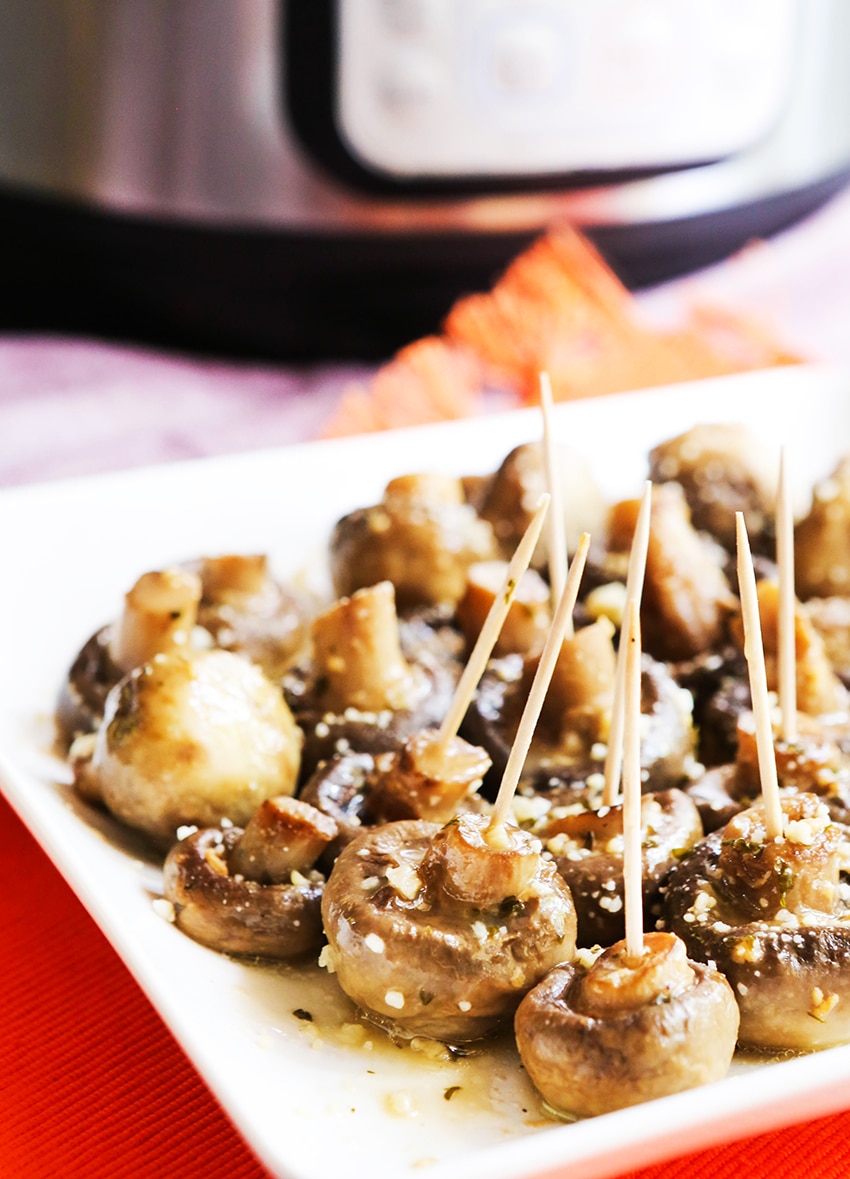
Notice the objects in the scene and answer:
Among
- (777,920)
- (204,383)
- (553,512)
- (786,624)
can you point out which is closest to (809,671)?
(786,624)

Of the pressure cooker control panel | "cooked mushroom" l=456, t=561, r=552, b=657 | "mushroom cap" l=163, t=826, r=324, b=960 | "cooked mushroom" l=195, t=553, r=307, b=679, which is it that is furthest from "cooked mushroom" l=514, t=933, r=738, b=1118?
the pressure cooker control panel

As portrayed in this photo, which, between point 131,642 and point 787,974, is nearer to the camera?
point 787,974

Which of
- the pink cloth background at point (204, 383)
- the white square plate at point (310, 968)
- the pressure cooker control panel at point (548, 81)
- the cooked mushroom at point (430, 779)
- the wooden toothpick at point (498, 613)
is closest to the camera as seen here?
the white square plate at point (310, 968)

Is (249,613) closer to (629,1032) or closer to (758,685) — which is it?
(758,685)

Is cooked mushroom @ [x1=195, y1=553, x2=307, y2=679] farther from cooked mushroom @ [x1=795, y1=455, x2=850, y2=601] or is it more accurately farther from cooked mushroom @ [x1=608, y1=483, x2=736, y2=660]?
cooked mushroom @ [x1=795, y1=455, x2=850, y2=601]

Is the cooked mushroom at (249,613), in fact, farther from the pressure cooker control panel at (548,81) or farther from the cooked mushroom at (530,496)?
the pressure cooker control panel at (548,81)

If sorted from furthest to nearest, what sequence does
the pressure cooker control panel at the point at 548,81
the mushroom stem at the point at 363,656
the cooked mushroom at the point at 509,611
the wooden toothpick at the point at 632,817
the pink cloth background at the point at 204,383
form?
the pink cloth background at the point at 204,383, the pressure cooker control panel at the point at 548,81, the cooked mushroom at the point at 509,611, the mushroom stem at the point at 363,656, the wooden toothpick at the point at 632,817

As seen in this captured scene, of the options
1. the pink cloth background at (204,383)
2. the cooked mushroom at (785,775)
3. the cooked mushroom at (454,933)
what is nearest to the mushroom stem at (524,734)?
the cooked mushroom at (454,933)
